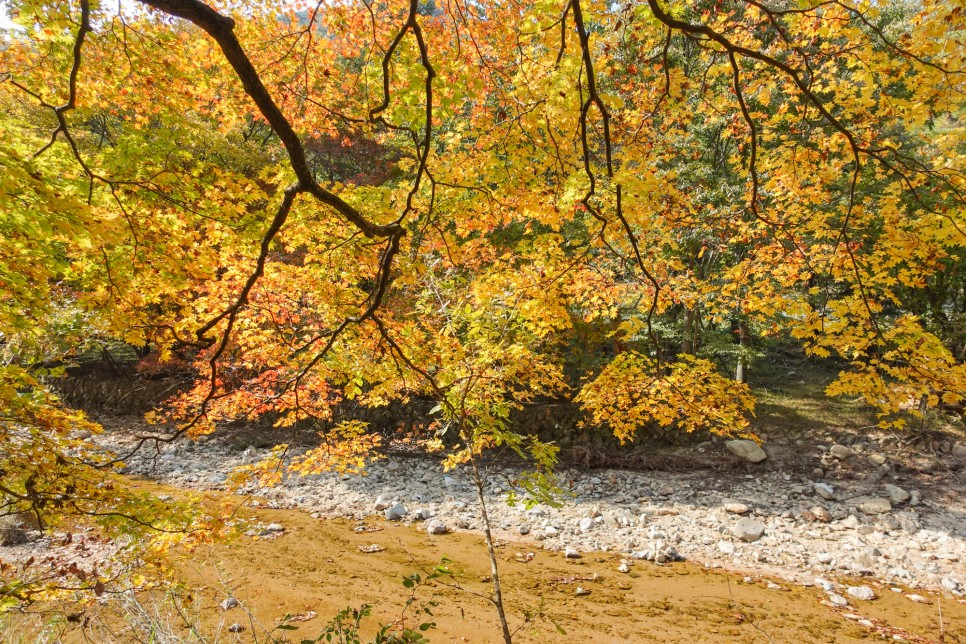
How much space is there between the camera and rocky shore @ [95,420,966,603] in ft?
19.0

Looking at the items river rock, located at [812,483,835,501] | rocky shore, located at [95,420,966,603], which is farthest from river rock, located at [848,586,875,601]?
river rock, located at [812,483,835,501]

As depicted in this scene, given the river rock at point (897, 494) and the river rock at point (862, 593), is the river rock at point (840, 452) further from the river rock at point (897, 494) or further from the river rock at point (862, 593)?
the river rock at point (862, 593)

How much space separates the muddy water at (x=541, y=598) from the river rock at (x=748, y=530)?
0.97 m

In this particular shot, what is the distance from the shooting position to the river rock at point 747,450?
817cm

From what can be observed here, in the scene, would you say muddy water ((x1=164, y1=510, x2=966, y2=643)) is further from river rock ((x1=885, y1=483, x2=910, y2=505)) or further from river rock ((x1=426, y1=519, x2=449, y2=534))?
river rock ((x1=885, y1=483, x2=910, y2=505))

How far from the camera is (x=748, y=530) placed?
20.8ft

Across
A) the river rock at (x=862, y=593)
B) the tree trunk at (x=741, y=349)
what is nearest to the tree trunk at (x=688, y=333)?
the tree trunk at (x=741, y=349)

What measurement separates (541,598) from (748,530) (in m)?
3.17

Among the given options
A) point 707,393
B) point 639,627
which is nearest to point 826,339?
point 707,393

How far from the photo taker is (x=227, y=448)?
9.12 meters

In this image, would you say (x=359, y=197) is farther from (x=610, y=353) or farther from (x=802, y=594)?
(x=610, y=353)

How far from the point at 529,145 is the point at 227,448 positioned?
8286 mm

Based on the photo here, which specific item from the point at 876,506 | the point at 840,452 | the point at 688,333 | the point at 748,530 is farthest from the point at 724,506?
the point at 688,333

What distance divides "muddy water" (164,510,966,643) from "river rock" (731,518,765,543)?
0.97m
